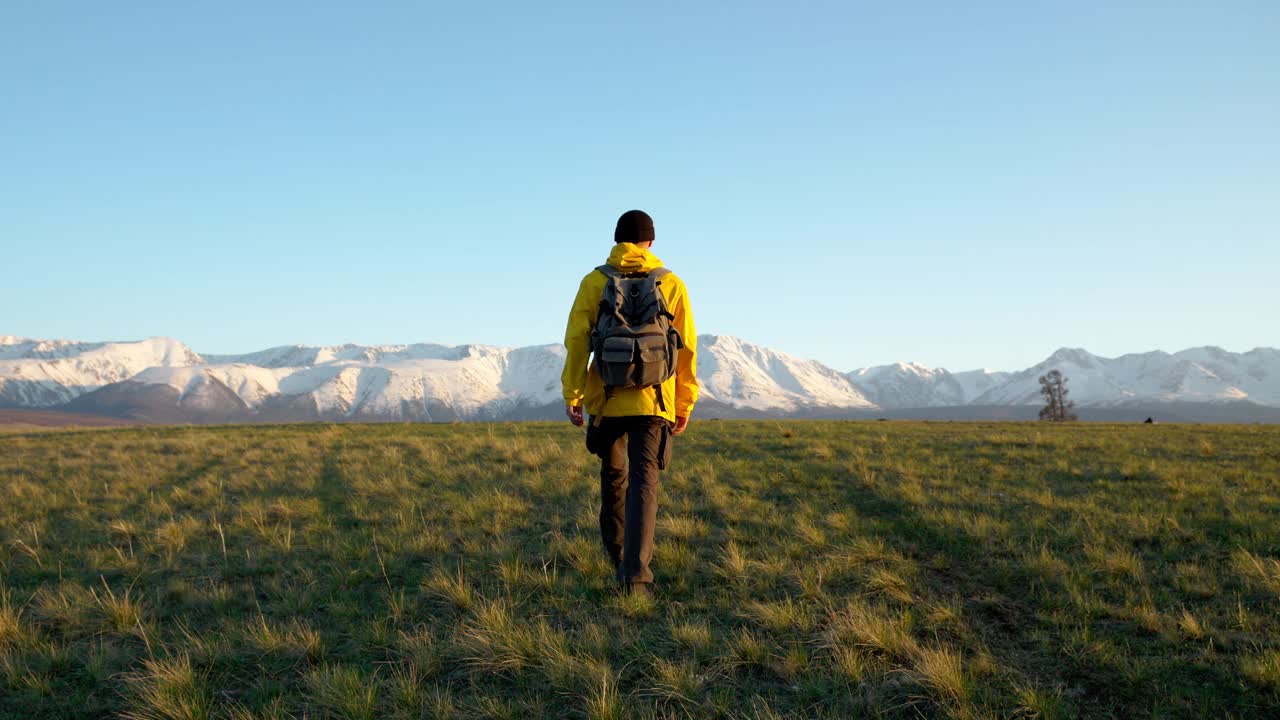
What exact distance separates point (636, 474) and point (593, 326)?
51.2 inches

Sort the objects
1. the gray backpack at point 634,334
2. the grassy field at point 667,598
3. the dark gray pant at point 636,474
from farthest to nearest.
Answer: the dark gray pant at point 636,474 → the gray backpack at point 634,334 → the grassy field at point 667,598

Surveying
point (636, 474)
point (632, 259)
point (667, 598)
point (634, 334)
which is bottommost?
point (667, 598)

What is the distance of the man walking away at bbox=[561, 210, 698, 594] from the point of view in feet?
17.9

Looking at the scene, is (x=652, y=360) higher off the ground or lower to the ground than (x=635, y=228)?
lower

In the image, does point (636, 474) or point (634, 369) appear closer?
point (634, 369)

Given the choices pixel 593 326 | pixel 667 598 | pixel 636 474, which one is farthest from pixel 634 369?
pixel 667 598

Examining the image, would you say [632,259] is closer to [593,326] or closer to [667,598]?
[593,326]

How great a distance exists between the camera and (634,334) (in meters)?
5.40

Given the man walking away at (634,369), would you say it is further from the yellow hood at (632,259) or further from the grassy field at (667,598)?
the grassy field at (667,598)

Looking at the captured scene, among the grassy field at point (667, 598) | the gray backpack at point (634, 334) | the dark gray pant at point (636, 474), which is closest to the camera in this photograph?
the grassy field at point (667, 598)

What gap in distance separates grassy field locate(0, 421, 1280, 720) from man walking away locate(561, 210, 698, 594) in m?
0.73

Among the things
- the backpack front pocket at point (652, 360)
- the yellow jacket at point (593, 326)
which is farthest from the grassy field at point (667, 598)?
the backpack front pocket at point (652, 360)

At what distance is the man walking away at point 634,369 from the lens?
5.45 meters

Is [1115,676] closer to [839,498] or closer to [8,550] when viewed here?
[839,498]
